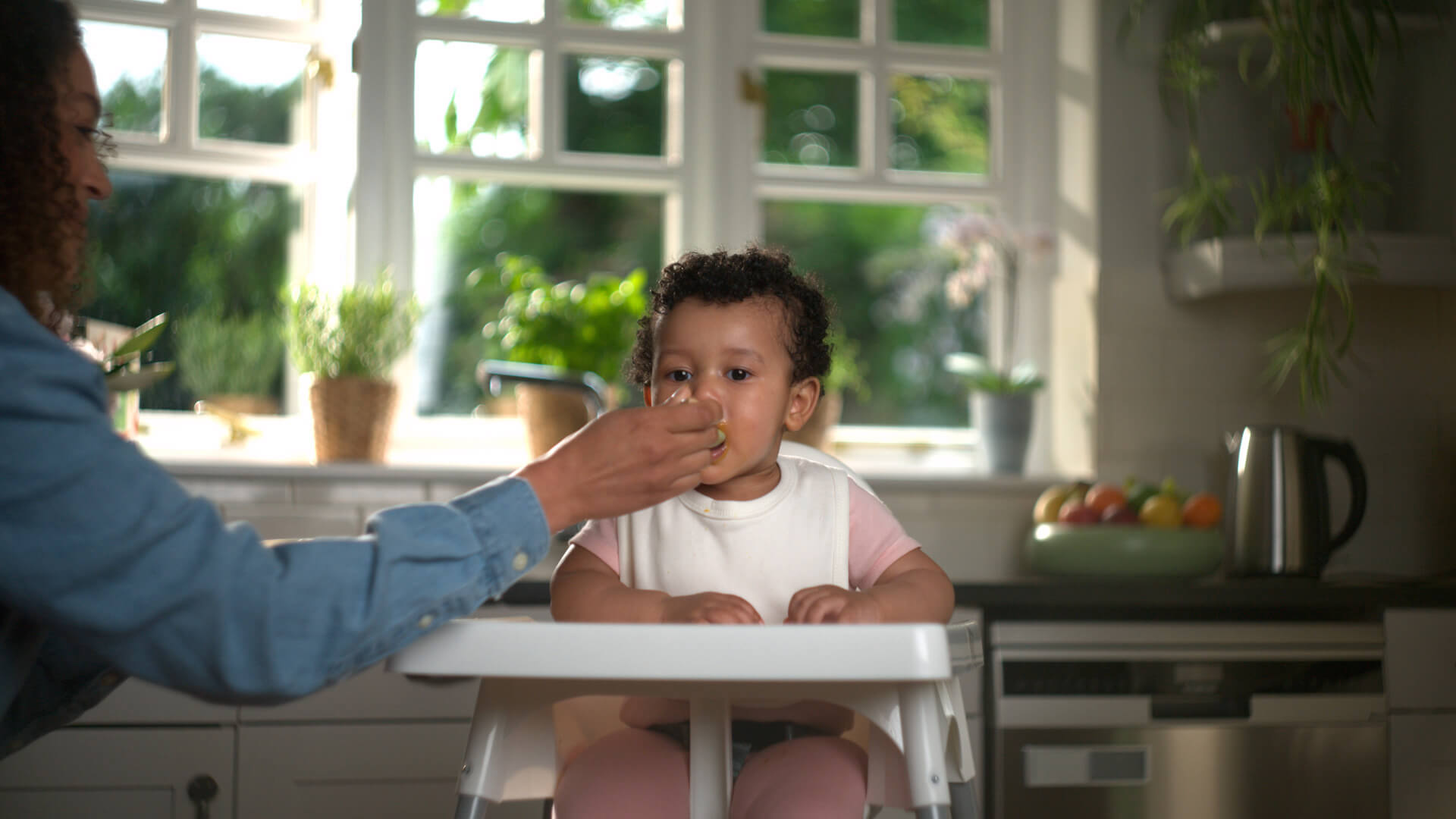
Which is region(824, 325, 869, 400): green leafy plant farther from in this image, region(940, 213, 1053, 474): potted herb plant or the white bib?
the white bib

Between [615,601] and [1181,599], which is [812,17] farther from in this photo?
[615,601]

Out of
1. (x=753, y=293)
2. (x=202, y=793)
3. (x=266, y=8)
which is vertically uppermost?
(x=266, y=8)

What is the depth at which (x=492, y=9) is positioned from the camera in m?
2.80

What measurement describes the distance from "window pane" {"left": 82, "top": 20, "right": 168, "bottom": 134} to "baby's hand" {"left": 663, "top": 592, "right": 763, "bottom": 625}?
2085mm

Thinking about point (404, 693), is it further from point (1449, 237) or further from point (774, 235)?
point (1449, 237)

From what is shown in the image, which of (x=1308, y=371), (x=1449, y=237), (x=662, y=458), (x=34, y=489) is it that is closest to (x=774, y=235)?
(x=1308, y=371)

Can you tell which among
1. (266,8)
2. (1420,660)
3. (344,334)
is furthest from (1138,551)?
(266,8)

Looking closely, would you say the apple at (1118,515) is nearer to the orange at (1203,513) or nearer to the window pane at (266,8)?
the orange at (1203,513)

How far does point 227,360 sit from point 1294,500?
2195mm

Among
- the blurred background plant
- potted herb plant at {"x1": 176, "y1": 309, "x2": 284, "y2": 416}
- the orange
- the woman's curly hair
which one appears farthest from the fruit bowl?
the woman's curly hair

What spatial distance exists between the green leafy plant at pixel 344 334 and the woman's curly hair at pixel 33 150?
61.5 inches

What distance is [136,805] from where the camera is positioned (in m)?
1.92

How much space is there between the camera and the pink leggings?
1.09 meters

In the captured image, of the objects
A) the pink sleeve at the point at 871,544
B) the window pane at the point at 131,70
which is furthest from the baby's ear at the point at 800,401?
the window pane at the point at 131,70
